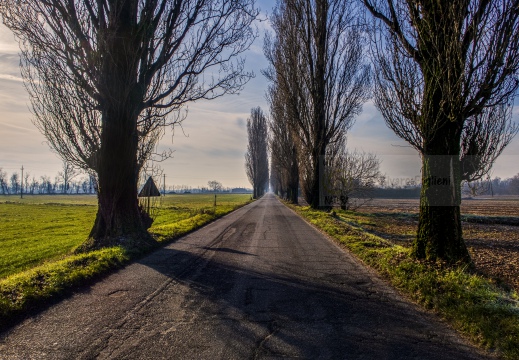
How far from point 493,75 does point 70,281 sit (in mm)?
7682

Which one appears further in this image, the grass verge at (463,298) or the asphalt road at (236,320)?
the grass verge at (463,298)

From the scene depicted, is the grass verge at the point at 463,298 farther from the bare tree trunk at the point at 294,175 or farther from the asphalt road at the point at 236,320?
the bare tree trunk at the point at 294,175

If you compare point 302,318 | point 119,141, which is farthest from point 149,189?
point 302,318

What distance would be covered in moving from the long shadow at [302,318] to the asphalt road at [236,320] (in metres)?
0.01

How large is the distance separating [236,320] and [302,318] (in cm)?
80

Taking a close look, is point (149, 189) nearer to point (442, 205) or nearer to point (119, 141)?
point (119, 141)

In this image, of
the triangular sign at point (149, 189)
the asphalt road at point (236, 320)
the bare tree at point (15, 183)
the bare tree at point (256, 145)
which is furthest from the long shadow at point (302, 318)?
the bare tree at point (15, 183)

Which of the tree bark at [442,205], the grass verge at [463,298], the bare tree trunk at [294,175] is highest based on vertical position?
the bare tree trunk at [294,175]

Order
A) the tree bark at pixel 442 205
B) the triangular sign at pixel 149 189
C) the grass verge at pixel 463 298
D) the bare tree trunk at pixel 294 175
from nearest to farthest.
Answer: the grass verge at pixel 463 298, the tree bark at pixel 442 205, the triangular sign at pixel 149 189, the bare tree trunk at pixel 294 175

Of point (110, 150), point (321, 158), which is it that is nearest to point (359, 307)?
point (110, 150)

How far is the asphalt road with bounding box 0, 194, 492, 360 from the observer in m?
3.13

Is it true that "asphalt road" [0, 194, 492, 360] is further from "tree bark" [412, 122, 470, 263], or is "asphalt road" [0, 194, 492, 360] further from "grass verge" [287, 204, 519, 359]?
"tree bark" [412, 122, 470, 263]

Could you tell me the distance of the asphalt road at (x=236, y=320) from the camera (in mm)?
3133

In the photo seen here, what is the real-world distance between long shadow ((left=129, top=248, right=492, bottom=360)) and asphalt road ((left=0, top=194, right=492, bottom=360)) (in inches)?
0.5
